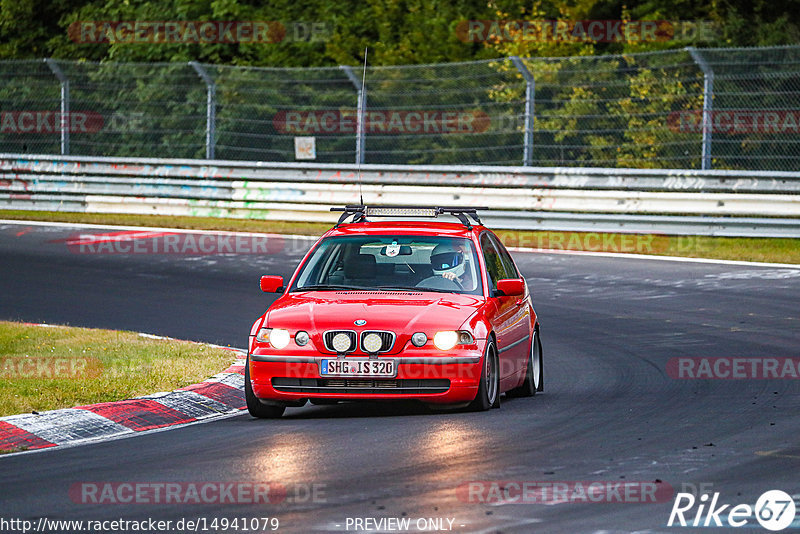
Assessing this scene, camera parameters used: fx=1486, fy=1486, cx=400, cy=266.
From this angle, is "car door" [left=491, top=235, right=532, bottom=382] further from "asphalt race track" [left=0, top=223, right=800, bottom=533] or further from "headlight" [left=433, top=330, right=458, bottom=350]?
"headlight" [left=433, top=330, right=458, bottom=350]

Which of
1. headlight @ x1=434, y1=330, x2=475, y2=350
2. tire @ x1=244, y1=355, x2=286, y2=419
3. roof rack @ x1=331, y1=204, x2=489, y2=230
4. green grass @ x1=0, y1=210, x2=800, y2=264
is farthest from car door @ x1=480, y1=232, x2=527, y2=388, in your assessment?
green grass @ x1=0, y1=210, x2=800, y2=264

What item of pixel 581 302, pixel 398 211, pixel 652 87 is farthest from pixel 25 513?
pixel 652 87

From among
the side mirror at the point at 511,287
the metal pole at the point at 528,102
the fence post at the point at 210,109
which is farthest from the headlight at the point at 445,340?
the fence post at the point at 210,109

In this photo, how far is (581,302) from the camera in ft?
53.0

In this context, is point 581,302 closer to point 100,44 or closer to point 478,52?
point 478,52

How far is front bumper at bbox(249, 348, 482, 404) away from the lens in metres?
9.45

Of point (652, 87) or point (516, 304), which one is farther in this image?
point (652, 87)

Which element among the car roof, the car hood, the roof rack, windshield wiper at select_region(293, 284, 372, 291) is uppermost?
the roof rack

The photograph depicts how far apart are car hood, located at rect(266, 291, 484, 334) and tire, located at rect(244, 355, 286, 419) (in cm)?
39

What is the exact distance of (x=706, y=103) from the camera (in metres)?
20.8

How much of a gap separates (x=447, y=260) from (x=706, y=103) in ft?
36.6

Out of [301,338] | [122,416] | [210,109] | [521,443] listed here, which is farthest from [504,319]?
[210,109]

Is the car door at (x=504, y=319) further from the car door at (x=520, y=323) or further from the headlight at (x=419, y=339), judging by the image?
the headlight at (x=419, y=339)

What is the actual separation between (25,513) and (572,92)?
57.5 ft
